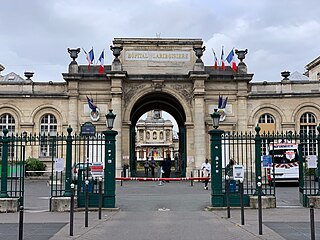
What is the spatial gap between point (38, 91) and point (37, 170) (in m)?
5.74

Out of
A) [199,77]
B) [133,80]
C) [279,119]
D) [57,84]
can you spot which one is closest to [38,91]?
[57,84]

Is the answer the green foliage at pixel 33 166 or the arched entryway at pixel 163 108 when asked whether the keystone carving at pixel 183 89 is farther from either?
the green foliage at pixel 33 166

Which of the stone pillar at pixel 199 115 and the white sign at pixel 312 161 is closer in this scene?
the white sign at pixel 312 161

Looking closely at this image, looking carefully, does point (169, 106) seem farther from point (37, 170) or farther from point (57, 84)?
point (37, 170)

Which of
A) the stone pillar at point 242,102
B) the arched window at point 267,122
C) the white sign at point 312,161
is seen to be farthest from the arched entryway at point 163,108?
the white sign at point 312,161

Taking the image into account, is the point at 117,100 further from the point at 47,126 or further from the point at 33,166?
the point at 33,166

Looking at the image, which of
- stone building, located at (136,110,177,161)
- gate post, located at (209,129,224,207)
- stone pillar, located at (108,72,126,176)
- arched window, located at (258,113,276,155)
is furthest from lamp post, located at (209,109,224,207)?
stone building, located at (136,110,177,161)

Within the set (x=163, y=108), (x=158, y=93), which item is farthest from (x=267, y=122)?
(x=163, y=108)

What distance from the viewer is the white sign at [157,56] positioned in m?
33.5

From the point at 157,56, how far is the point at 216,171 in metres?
18.6

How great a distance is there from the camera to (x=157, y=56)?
33500mm

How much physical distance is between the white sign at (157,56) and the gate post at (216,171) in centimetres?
1814

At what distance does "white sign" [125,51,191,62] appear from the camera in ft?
110

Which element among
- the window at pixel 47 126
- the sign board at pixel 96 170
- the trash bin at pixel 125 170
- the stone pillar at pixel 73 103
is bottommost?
the trash bin at pixel 125 170
